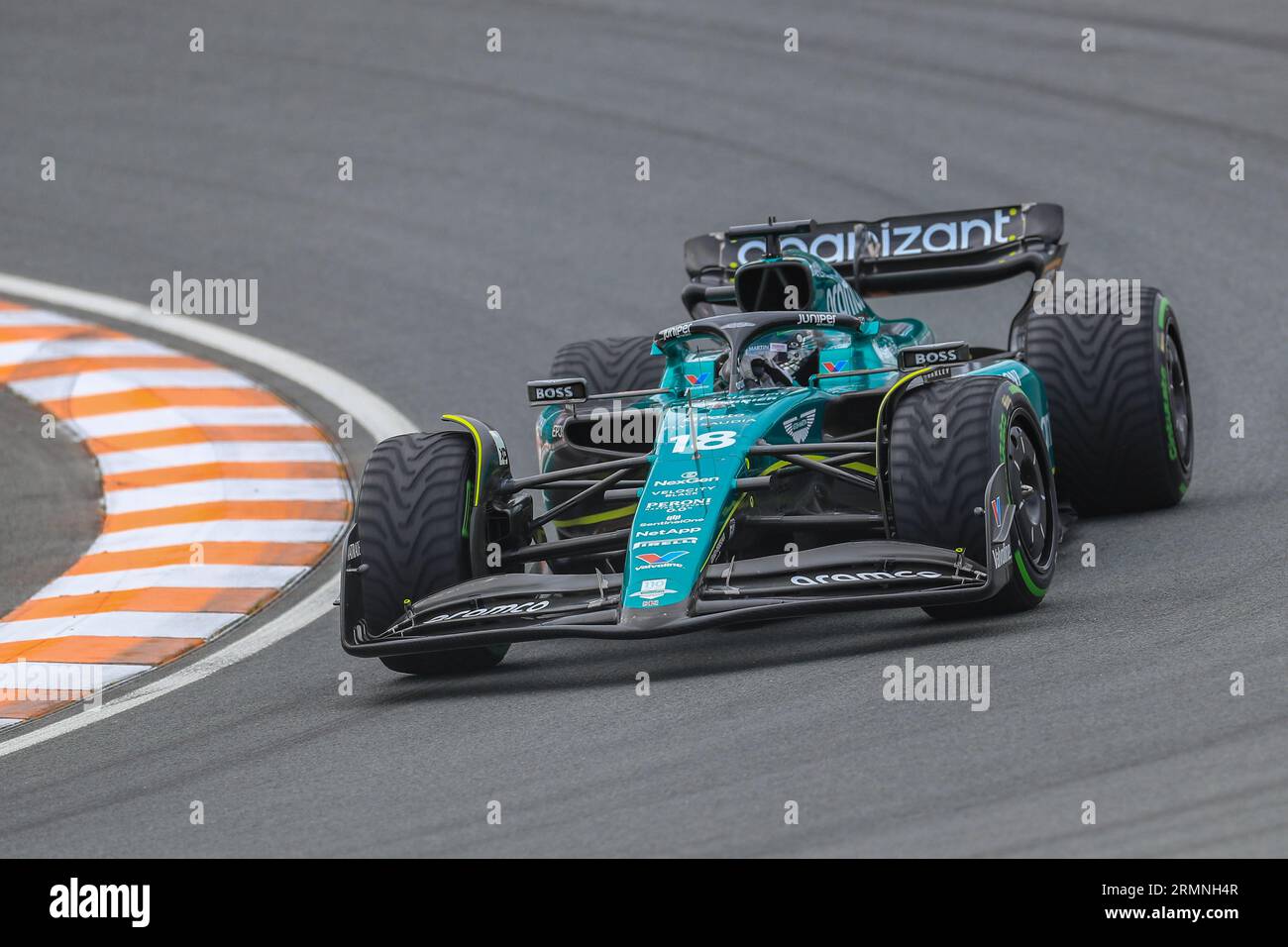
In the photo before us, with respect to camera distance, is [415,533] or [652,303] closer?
[415,533]

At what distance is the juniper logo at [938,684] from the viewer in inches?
269

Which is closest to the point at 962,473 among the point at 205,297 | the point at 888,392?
the point at 888,392

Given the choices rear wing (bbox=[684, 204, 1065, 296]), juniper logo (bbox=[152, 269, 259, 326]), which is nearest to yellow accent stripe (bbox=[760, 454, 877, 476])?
rear wing (bbox=[684, 204, 1065, 296])

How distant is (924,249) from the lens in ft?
36.9

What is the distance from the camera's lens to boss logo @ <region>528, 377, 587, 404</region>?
9141 millimetres

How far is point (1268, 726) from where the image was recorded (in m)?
6.12

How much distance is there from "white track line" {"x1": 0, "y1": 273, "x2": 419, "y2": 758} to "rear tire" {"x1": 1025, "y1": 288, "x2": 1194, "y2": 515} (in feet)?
12.8

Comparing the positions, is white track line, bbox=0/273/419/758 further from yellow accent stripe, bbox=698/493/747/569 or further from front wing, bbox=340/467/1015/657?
yellow accent stripe, bbox=698/493/747/569

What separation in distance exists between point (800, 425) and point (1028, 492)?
1.05 meters

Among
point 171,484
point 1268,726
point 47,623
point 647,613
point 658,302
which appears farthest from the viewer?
point 658,302

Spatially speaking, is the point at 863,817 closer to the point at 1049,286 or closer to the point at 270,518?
the point at 1049,286

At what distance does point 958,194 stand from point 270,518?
7.84 m
